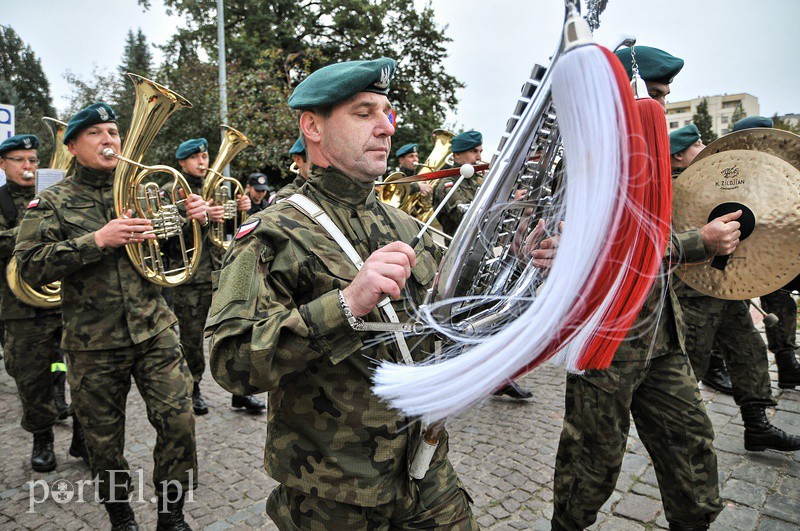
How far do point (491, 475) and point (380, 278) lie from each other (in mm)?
3205

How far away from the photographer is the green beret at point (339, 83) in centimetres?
194

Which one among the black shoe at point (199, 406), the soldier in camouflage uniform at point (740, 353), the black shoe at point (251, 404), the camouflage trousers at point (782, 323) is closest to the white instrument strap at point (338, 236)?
the soldier in camouflage uniform at point (740, 353)

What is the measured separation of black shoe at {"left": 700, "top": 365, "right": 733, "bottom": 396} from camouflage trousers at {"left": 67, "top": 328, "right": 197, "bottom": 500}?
528 cm

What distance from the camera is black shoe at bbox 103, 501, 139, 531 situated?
350 centimetres

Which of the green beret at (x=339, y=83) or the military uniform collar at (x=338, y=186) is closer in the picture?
the green beret at (x=339, y=83)

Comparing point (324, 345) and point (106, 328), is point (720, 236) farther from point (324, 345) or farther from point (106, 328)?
point (106, 328)

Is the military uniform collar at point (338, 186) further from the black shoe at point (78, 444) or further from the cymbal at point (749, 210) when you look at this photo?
the black shoe at point (78, 444)

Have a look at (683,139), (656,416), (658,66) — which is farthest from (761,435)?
(658,66)

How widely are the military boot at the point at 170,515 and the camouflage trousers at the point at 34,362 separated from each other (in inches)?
72.9

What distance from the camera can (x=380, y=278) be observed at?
1528mm

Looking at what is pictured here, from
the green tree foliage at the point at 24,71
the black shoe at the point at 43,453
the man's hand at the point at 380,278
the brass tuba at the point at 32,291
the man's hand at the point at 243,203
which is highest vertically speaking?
the green tree foliage at the point at 24,71

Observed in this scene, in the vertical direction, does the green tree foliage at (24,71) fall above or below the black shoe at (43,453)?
above

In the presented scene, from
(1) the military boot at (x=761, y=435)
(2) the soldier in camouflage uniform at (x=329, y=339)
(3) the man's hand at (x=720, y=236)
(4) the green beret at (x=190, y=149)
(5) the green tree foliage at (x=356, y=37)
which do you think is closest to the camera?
(2) the soldier in camouflage uniform at (x=329, y=339)

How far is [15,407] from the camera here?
603 cm
